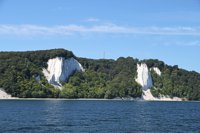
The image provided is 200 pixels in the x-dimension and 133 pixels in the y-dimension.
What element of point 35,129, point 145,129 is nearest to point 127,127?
point 145,129

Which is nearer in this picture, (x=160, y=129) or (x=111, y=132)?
(x=111, y=132)

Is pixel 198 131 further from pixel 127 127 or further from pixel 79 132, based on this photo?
pixel 79 132

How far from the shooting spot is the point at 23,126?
63219 mm

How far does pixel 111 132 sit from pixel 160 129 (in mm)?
8111

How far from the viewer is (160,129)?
62.2 meters

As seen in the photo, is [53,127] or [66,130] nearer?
[66,130]

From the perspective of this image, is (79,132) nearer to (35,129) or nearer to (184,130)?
(35,129)

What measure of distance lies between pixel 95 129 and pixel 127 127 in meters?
5.40

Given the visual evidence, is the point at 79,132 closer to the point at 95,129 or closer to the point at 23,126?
the point at 95,129

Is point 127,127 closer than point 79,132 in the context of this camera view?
No

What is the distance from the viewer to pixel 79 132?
5691 centimetres

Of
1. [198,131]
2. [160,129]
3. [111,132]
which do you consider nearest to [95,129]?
[111,132]

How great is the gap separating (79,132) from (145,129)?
982cm

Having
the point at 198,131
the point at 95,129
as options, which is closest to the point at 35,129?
the point at 95,129
